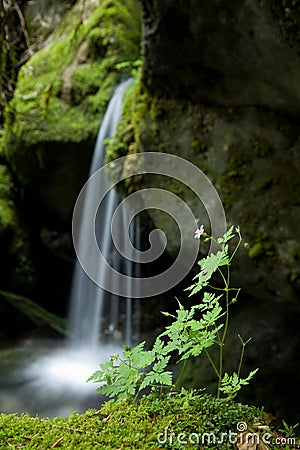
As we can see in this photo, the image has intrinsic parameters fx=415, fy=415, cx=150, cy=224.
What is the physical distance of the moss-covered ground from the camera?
1347 millimetres

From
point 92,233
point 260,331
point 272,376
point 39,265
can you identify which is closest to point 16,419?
point 272,376

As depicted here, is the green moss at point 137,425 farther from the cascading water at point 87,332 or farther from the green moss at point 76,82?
the green moss at point 76,82

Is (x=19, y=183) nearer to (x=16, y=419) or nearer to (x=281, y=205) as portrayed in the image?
(x=281, y=205)

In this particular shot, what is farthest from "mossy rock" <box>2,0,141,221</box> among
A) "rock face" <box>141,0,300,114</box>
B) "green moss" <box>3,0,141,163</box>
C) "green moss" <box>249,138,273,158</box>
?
"green moss" <box>249,138,273,158</box>

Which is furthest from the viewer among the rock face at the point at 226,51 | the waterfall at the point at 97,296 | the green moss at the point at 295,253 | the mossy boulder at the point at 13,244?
the mossy boulder at the point at 13,244

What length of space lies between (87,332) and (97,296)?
0.60m

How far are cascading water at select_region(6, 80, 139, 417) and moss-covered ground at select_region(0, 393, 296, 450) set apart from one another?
315 centimetres

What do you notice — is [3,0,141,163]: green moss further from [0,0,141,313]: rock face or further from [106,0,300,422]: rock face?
[106,0,300,422]: rock face

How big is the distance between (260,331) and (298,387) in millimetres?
756

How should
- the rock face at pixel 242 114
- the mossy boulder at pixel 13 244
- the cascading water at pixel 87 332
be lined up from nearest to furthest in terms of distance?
the rock face at pixel 242 114 < the cascading water at pixel 87 332 < the mossy boulder at pixel 13 244

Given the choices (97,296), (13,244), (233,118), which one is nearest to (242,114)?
(233,118)

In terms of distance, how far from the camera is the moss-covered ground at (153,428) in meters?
1.35

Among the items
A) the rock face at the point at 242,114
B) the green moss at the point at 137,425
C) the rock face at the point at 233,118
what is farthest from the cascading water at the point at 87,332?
the green moss at the point at 137,425

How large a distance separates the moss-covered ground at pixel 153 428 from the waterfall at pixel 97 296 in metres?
4.34
